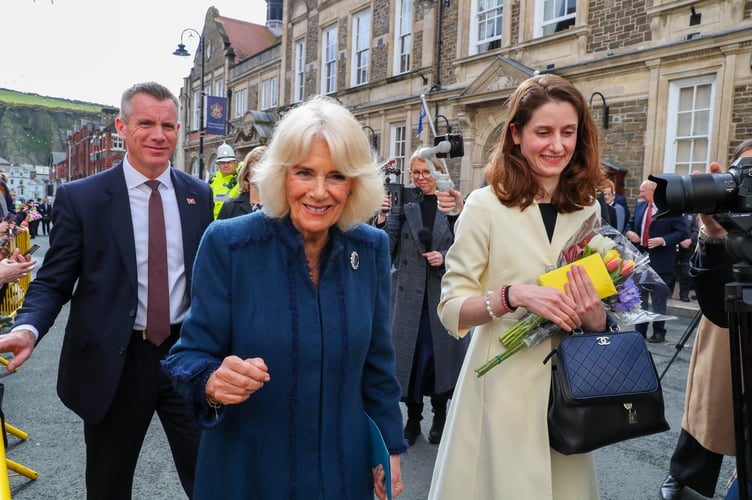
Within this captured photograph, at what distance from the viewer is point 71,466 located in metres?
3.86

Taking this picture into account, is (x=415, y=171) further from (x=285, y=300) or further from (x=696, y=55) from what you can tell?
(x=696, y=55)

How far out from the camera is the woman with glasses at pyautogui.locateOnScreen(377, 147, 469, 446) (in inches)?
164

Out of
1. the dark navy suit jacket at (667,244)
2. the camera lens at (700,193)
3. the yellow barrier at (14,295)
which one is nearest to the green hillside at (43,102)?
the yellow barrier at (14,295)

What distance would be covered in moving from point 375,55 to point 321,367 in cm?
1972

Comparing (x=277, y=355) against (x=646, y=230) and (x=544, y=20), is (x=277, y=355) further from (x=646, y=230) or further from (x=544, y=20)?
(x=544, y=20)

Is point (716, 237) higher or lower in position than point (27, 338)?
higher

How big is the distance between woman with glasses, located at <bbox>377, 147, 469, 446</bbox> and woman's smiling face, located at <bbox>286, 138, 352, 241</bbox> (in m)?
2.38

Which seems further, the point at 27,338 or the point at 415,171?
the point at 415,171

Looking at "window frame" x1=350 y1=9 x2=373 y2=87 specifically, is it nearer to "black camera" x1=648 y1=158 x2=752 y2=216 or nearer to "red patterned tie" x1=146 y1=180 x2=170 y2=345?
"red patterned tie" x1=146 y1=180 x2=170 y2=345

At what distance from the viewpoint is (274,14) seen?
1687 inches

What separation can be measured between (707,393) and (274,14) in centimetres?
4507

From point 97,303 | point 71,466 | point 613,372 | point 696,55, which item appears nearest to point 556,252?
point 613,372

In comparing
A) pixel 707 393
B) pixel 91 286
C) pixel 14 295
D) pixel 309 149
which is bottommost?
pixel 14 295

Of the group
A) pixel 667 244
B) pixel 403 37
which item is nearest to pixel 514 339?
pixel 667 244
